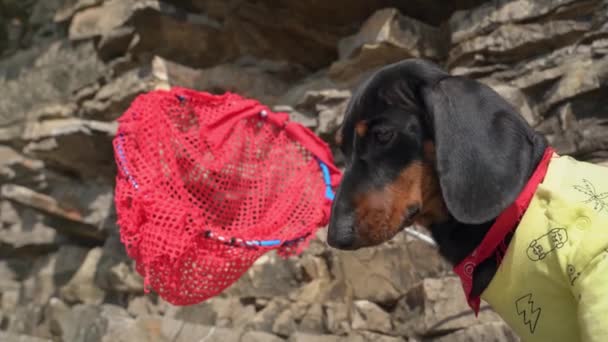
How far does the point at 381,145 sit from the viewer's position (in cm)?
138

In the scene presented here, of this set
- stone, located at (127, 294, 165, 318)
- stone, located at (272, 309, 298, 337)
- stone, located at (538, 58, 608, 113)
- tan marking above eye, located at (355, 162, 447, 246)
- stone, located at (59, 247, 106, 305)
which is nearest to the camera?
tan marking above eye, located at (355, 162, 447, 246)

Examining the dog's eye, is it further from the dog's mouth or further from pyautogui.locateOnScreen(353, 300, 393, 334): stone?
pyautogui.locateOnScreen(353, 300, 393, 334): stone

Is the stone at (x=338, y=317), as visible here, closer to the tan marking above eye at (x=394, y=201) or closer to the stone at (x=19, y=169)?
the tan marking above eye at (x=394, y=201)

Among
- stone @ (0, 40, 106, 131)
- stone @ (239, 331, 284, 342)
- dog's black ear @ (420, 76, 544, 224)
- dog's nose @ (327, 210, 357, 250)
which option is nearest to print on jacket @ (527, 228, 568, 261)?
dog's black ear @ (420, 76, 544, 224)

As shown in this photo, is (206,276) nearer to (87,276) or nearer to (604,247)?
(604,247)

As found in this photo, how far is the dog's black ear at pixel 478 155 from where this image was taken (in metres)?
1.21

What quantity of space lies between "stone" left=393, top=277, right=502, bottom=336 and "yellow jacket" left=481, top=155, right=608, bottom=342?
0.88 m

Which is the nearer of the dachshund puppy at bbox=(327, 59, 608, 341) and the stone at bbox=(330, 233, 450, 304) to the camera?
the dachshund puppy at bbox=(327, 59, 608, 341)

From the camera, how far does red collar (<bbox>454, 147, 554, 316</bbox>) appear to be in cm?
126

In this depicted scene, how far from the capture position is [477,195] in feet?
4.00

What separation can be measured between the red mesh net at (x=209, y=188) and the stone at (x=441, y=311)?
1.76ft

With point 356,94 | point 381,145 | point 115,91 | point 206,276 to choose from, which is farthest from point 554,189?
point 115,91

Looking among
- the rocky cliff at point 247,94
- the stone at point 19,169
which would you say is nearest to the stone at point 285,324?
the rocky cliff at point 247,94

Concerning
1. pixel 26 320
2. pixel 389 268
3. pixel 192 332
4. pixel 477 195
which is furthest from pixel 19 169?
pixel 477 195
